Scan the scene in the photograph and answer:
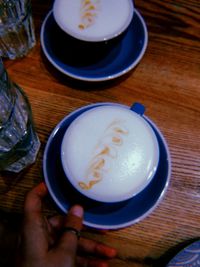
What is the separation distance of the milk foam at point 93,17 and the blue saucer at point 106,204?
11.2 inches

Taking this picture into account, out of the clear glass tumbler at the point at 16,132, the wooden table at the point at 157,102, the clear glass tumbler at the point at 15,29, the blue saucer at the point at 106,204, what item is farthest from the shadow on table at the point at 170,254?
the clear glass tumbler at the point at 15,29

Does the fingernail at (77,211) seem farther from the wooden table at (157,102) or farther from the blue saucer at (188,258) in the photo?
the blue saucer at (188,258)

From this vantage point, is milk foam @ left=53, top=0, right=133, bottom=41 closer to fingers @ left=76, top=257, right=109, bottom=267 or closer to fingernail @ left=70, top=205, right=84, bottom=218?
fingernail @ left=70, top=205, right=84, bottom=218

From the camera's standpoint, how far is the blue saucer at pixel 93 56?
917 millimetres

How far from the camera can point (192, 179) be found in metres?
0.85

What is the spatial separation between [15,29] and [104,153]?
0.47m

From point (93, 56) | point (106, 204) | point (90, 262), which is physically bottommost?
point (90, 262)

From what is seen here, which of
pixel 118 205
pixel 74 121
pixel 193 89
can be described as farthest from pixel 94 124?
pixel 193 89

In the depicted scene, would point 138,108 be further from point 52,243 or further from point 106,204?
point 52,243

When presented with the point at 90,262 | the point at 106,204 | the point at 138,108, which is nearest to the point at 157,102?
the point at 138,108

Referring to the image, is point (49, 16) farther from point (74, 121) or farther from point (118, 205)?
point (118, 205)

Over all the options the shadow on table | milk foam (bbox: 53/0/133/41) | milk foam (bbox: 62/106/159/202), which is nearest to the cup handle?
milk foam (bbox: 62/106/159/202)

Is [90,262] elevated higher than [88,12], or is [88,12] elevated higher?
[88,12]

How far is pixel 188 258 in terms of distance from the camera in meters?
0.74
